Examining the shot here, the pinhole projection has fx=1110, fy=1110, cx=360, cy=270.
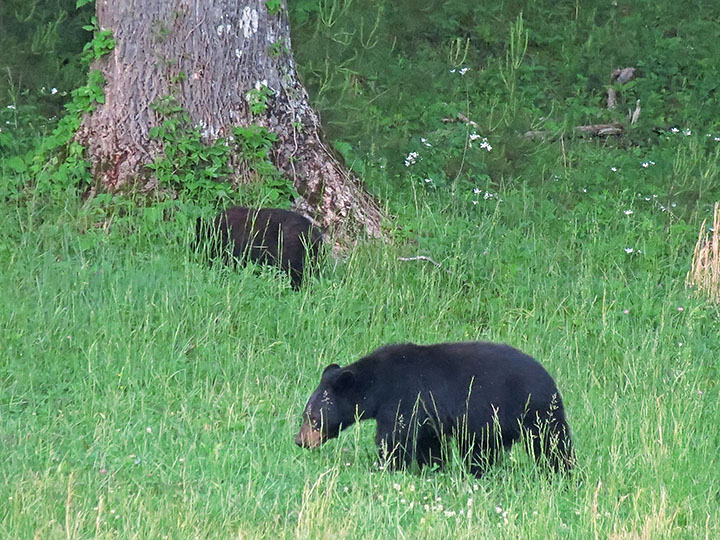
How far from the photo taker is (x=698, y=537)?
431 cm

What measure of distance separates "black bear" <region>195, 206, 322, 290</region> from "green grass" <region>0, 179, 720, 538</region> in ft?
0.52

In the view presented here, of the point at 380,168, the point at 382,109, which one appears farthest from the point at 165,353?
the point at 382,109

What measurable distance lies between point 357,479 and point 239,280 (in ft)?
8.80

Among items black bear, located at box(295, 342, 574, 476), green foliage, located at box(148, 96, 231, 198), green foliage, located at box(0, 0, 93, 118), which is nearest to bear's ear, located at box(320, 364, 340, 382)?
black bear, located at box(295, 342, 574, 476)

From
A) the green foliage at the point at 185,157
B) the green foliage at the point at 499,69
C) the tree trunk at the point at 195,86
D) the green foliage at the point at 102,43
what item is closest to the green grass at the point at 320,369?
the green foliage at the point at 185,157

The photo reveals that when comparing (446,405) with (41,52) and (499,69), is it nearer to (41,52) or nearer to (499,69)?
(41,52)

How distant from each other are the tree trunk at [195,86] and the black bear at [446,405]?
343 cm

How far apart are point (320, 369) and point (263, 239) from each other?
5.30ft

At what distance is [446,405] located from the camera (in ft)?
16.6

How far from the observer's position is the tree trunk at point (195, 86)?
8.45 meters

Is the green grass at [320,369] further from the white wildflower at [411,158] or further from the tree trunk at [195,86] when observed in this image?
the white wildflower at [411,158]

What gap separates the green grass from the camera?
442 centimetres

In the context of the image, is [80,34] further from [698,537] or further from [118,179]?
[698,537]

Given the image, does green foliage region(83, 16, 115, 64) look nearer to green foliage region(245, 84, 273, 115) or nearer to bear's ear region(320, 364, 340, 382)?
green foliage region(245, 84, 273, 115)
